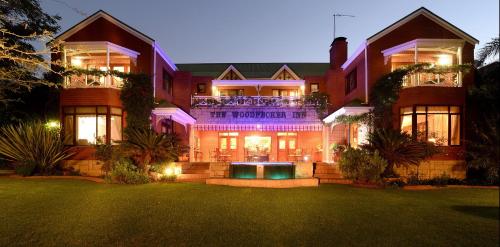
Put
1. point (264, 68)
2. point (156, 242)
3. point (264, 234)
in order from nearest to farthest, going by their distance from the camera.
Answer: point (156, 242) → point (264, 234) → point (264, 68)

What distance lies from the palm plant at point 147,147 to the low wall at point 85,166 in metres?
3.08

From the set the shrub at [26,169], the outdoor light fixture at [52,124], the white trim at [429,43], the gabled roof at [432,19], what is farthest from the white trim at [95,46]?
the white trim at [429,43]

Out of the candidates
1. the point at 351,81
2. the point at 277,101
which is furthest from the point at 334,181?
the point at 277,101

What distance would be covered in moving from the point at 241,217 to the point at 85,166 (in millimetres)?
12024

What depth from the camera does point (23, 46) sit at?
697 inches

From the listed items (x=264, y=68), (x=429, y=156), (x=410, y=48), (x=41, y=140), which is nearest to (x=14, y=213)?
(x=41, y=140)

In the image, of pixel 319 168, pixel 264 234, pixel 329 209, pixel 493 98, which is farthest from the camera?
pixel 319 168

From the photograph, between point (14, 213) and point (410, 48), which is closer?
point (14, 213)

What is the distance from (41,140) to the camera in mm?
16594

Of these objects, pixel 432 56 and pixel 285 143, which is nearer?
pixel 432 56

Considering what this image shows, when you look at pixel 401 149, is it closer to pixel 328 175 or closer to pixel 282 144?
pixel 328 175

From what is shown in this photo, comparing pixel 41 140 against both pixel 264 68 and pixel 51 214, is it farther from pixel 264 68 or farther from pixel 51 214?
pixel 264 68

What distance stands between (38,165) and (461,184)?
1915cm

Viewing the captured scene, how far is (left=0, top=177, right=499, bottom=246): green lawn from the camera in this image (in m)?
7.25
